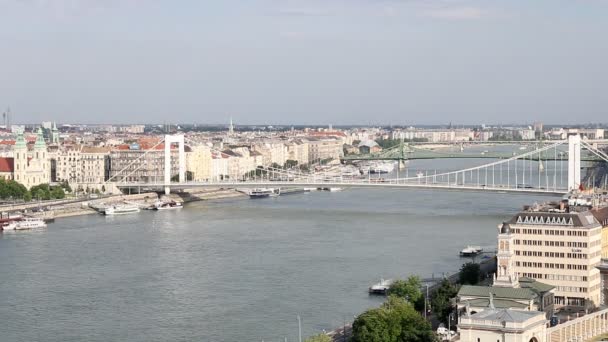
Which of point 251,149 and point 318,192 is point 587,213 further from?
point 251,149

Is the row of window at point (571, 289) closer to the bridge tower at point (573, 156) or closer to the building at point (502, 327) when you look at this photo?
the building at point (502, 327)

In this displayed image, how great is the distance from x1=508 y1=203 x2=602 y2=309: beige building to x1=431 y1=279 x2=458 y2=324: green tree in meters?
1.13

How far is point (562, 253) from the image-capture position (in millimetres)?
13047

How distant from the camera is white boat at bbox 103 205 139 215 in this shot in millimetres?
24141

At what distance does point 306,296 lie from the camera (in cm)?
1316

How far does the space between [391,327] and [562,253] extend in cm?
A: 345

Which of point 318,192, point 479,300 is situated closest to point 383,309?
point 479,300

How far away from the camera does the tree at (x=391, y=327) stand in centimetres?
1028

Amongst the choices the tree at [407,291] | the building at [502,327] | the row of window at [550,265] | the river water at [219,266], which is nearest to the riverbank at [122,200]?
the river water at [219,266]

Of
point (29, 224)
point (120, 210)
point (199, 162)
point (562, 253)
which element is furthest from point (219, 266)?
point (199, 162)

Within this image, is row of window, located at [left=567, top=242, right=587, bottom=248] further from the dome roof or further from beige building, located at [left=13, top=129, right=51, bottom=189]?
beige building, located at [left=13, top=129, right=51, bottom=189]

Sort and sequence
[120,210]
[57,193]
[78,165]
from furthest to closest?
[78,165], [57,193], [120,210]

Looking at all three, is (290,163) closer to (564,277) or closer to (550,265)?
(550,265)

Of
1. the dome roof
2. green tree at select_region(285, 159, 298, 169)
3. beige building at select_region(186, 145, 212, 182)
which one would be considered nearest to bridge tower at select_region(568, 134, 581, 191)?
the dome roof
